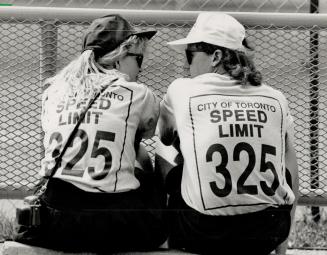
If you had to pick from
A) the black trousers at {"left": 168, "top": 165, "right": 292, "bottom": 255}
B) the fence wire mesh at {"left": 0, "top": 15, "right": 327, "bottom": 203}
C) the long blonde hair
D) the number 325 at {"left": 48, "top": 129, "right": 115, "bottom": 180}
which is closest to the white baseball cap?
the long blonde hair

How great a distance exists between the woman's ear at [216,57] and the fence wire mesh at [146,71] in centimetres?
53

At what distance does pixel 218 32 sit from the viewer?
150 inches

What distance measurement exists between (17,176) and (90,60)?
2.92ft

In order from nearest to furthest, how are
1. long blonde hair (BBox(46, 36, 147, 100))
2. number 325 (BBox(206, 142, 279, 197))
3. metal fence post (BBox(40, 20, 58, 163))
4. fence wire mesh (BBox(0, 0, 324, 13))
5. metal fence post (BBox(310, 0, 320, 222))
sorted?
number 325 (BBox(206, 142, 279, 197)) → long blonde hair (BBox(46, 36, 147, 100)) → metal fence post (BBox(40, 20, 58, 163)) → metal fence post (BBox(310, 0, 320, 222)) → fence wire mesh (BBox(0, 0, 324, 13))

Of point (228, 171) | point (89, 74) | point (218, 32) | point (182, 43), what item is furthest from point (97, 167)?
point (218, 32)

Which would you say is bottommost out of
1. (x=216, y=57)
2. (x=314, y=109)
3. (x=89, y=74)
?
(x=314, y=109)

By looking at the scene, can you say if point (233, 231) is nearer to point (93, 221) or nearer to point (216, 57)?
point (93, 221)

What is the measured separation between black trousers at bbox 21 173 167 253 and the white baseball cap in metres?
0.76

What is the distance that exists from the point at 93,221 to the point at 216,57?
3.03 ft

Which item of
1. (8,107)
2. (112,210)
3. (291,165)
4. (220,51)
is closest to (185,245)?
(112,210)

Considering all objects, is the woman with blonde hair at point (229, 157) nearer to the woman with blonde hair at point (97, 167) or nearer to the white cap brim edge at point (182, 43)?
the white cap brim edge at point (182, 43)

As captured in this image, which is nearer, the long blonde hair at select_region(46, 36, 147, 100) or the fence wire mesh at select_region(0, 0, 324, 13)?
the long blonde hair at select_region(46, 36, 147, 100)

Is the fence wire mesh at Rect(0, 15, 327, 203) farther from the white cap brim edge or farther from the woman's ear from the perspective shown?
the woman's ear

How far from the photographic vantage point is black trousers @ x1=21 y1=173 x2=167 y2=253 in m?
3.62
